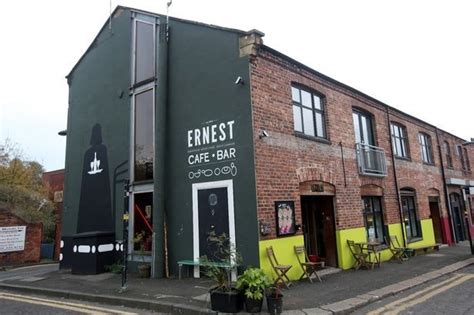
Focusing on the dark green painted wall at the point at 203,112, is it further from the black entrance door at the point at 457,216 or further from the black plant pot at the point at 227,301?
the black entrance door at the point at 457,216

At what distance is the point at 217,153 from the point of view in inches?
394

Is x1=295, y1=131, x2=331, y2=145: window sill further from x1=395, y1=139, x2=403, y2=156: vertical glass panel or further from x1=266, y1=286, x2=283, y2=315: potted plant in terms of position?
x1=395, y1=139, x2=403, y2=156: vertical glass panel

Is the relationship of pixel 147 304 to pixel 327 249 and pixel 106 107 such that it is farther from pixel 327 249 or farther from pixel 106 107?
pixel 106 107

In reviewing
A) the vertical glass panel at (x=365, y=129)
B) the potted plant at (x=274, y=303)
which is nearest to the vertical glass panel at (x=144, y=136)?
the potted plant at (x=274, y=303)

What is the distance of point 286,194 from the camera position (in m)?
9.90

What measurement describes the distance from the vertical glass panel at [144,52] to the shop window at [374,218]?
896 cm

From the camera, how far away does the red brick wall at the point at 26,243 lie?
56.2ft

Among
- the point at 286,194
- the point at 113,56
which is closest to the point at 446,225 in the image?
the point at 286,194

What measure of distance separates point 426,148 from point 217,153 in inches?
568

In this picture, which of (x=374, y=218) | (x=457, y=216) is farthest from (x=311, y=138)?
(x=457, y=216)

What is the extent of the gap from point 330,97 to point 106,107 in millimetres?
8204

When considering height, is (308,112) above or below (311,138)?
above

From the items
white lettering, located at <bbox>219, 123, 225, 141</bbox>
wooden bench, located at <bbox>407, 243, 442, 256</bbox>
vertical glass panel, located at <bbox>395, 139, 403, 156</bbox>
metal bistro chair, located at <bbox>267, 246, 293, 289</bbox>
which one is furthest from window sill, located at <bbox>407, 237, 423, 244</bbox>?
white lettering, located at <bbox>219, 123, 225, 141</bbox>

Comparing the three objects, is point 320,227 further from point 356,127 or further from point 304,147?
→ point 356,127
